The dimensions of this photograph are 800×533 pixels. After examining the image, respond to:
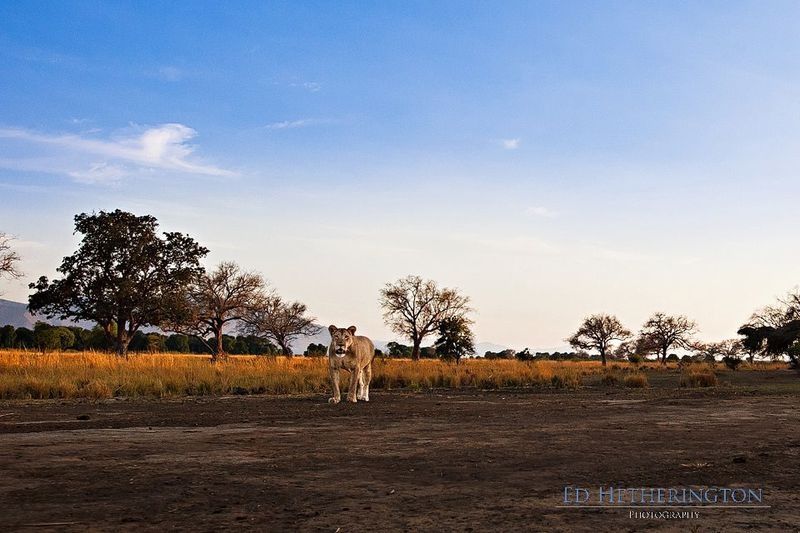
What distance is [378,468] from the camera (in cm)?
723

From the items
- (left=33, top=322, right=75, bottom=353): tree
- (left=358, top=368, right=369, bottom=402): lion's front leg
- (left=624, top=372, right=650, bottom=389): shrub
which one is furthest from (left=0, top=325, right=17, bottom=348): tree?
(left=358, top=368, right=369, bottom=402): lion's front leg

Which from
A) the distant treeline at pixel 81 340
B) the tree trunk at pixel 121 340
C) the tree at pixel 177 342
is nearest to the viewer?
the tree trunk at pixel 121 340

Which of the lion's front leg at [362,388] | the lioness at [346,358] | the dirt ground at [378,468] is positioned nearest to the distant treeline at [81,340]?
the lion's front leg at [362,388]

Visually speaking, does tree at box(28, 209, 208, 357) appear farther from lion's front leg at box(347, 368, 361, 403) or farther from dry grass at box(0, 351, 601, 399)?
lion's front leg at box(347, 368, 361, 403)

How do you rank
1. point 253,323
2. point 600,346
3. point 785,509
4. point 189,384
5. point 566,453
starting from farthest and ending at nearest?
point 600,346, point 253,323, point 189,384, point 566,453, point 785,509

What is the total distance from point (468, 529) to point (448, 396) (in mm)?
15456

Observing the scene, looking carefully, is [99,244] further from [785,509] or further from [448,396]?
[785,509]

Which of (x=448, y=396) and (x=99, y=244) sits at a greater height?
(x=99, y=244)

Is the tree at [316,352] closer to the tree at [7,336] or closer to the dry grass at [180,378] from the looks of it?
the dry grass at [180,378]

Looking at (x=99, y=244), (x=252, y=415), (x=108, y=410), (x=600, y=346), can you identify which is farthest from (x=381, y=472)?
(x=600, y=346)

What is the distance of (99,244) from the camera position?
151 ft

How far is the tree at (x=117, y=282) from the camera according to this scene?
149 ft

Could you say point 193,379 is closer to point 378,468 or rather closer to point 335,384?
point 335,384

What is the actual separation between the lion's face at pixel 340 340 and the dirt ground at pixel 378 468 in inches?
97.3
